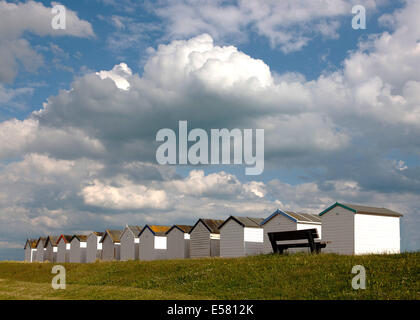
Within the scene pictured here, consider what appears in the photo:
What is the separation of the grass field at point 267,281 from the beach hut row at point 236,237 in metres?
7.13

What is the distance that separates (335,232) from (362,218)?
7.39 feet

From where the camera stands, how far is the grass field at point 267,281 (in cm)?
1750

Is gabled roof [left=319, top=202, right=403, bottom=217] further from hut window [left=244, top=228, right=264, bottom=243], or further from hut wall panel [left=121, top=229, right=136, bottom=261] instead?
hut wall panel [left=121, top=229, right=136, bottom=261]

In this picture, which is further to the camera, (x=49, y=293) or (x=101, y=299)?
(x=49, y=293)

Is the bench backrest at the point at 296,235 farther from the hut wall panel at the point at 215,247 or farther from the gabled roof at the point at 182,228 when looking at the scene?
the gabled roof at the point at 182,228

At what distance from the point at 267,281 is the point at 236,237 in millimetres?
23776

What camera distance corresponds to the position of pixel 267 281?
802 inches

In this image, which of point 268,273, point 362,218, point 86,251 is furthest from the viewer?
point 86,251

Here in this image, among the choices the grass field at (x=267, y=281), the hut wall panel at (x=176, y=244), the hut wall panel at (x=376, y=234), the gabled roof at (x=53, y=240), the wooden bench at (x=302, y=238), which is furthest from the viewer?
the gabled roof at (x=53, y=240)

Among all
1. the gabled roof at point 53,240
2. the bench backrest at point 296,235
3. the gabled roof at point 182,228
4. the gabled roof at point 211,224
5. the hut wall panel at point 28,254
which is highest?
the bench backrest at point 296,235

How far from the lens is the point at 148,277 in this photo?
26.0 meters

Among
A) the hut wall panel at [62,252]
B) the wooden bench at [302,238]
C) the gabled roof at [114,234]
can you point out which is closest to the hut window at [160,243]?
the gabled roof at [114,234]
